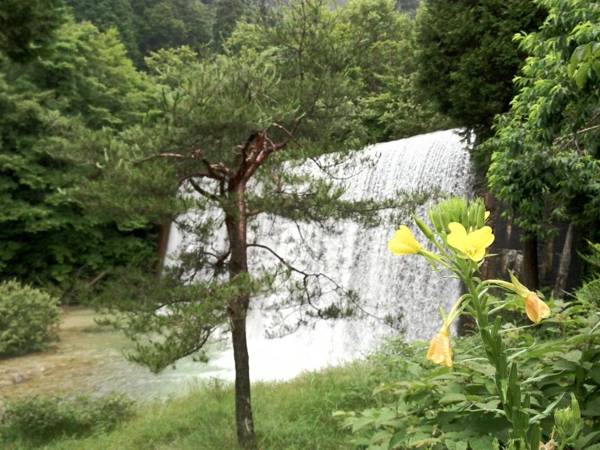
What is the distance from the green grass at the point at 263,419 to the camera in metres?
5.12

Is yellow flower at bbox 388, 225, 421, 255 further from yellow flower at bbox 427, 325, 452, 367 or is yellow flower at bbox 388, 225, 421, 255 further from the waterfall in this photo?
the waterfall

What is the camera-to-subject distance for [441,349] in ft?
2.60

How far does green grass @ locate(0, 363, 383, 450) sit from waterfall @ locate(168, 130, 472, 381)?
1980mm

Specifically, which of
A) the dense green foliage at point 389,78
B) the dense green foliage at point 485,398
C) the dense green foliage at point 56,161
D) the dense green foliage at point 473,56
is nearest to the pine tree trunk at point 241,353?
the dense green foliage at point 473,56

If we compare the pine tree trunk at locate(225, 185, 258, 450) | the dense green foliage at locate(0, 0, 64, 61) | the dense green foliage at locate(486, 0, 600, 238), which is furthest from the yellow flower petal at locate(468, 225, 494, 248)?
the dense green foliage at locate(0, 0, 64, 61)

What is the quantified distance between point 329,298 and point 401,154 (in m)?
3.05

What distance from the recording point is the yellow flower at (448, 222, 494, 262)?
0.77 m

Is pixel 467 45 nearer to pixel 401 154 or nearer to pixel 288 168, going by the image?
pixel 401 154

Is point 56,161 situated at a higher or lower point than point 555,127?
higher

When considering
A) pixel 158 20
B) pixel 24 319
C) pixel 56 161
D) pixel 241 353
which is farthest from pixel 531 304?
pixel 158 20

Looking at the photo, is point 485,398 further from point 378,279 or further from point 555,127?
point 378,279

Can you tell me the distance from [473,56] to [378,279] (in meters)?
4.03

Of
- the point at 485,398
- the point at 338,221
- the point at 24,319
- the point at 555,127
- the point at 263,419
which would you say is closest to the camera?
the point at 485,398

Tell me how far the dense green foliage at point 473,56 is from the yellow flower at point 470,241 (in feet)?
20.5
